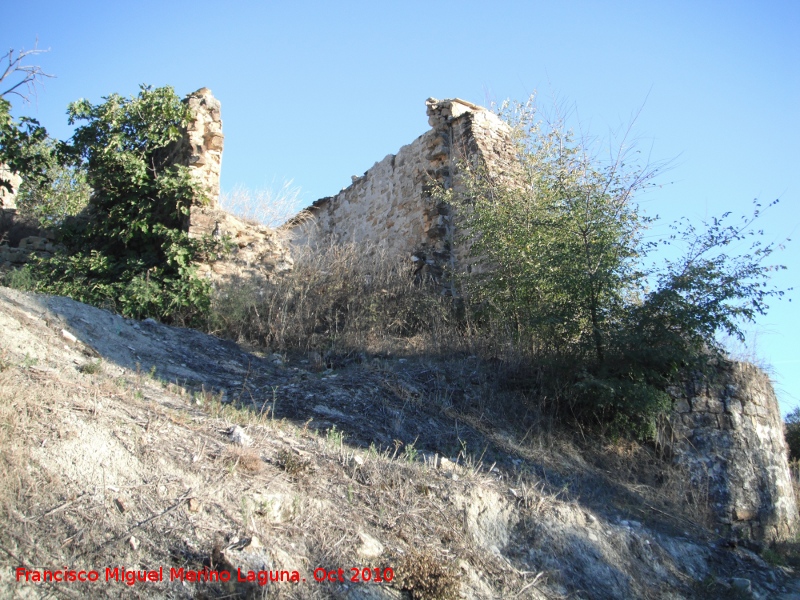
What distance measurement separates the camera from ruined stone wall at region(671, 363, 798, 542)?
654 cm

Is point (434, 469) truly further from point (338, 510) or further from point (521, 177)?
point (521, 177)

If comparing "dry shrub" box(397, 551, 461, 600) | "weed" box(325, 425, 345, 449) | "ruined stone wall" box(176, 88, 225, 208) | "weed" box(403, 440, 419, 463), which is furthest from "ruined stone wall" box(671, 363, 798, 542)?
"ruined stone wall" box(176, 88, 225, 208)

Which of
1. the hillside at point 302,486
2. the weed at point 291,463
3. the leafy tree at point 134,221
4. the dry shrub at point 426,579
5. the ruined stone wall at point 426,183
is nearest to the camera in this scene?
the hillside at point 302,486

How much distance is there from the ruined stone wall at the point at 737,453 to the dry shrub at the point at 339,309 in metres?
2.73

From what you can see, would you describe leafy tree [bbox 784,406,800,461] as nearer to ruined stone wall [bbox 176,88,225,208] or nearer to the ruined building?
the ruined building

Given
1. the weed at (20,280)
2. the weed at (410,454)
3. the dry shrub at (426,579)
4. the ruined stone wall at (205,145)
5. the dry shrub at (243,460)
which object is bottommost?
the dry shrub at (426,579)

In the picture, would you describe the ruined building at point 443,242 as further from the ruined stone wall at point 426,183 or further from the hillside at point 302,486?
the hillside at point 302,486

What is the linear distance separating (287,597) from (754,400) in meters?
6.10

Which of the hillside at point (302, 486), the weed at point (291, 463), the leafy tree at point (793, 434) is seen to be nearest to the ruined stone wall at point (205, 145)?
the hillside at point (302, 486)

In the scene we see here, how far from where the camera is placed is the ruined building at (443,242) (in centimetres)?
670

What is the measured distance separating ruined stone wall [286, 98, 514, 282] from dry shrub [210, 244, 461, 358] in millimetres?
760

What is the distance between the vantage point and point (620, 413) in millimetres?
6594

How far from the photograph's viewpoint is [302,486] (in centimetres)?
391

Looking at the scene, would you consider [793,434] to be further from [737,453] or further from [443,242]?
[443,242]
